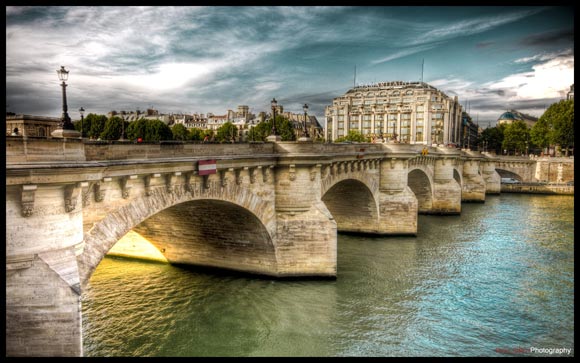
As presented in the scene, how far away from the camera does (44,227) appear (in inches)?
416

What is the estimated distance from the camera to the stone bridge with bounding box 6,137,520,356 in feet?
33.4

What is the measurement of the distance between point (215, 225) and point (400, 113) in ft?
402

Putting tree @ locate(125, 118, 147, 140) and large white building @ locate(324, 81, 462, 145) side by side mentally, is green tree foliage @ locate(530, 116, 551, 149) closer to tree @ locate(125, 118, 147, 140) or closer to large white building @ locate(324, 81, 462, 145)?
large white building @ locate(324, 81, 462, 145)

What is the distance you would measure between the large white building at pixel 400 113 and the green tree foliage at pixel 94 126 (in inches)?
3337

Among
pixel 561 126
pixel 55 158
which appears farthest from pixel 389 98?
pixel 55 158

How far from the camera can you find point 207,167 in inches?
664

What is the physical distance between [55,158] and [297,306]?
39.8 feet

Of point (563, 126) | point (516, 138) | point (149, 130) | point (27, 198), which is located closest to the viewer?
point (27, 198)

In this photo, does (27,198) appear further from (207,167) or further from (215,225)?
(215,225)

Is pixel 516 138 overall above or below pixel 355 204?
above

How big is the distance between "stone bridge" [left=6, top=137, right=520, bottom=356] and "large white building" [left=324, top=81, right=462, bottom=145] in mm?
95597

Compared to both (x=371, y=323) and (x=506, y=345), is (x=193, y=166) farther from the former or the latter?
(x=506, y=345)

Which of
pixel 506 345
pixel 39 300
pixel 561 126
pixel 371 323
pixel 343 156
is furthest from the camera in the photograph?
pixel 561 126

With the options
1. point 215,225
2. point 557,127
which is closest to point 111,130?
point 215,225
